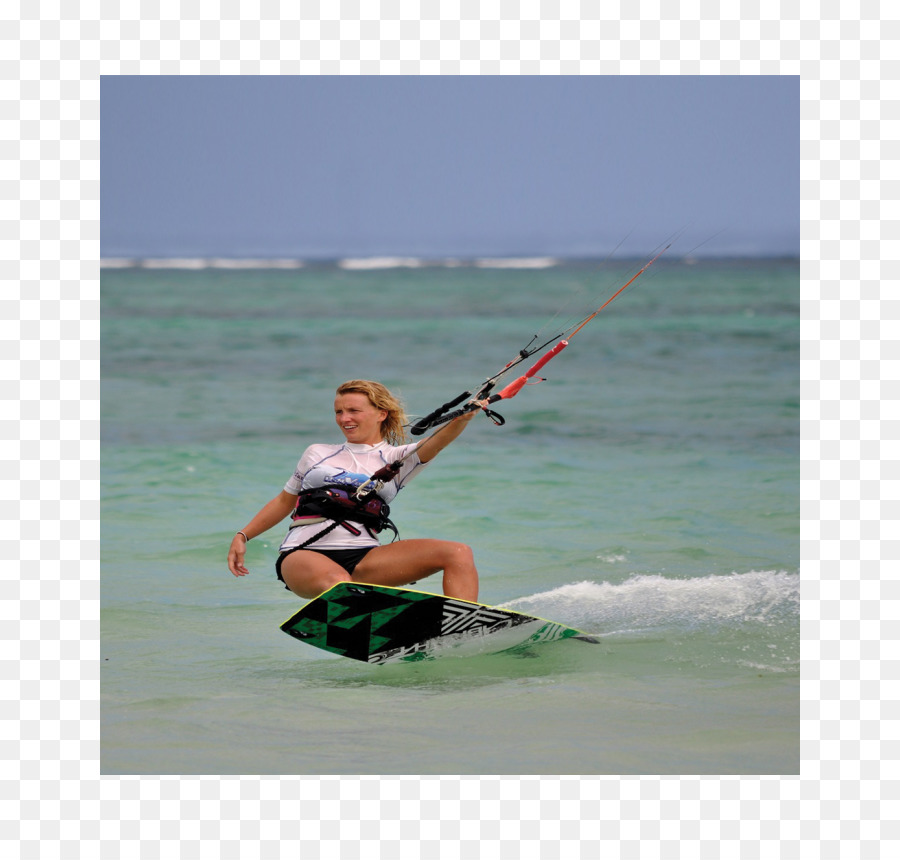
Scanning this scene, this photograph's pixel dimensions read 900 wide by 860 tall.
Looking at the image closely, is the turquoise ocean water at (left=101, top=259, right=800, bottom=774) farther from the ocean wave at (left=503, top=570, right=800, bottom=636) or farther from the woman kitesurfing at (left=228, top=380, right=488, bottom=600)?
the woman kitesurfing at (left=228, top=380, right=488, bottom=600)

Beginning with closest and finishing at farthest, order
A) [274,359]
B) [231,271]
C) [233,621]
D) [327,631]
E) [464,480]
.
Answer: [327,631] → [233,621] → [464,480] → [274,359] → [231,271]

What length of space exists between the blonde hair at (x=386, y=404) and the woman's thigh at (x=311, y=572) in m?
0.68

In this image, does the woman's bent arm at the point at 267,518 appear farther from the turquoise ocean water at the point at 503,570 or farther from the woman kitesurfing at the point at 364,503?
the turquoise ocean water at the point at 503,570

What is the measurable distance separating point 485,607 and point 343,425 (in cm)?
102

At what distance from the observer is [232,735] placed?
4.47 metres

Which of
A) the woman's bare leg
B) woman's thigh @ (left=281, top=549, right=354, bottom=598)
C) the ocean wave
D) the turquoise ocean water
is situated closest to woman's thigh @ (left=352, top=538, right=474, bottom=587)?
the woman's bare leg

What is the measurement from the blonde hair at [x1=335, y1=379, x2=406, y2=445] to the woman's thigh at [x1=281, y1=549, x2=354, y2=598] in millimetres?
681

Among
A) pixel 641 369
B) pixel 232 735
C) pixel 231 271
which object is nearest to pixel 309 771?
pixel 232 735

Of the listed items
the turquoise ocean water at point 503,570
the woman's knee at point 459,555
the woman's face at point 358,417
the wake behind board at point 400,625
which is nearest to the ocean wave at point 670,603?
the turquoise ocean water at point 503,570

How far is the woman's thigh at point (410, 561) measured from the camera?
5.00 meters

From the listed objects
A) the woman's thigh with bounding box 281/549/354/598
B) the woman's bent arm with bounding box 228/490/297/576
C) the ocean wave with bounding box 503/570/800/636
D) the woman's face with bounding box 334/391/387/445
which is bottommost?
the ocean wave with bounding box 503/570/800/636

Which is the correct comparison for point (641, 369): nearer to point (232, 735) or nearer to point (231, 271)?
point (232, 735)

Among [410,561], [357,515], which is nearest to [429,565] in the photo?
[410,561]

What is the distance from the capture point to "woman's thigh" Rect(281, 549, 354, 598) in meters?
4.96
